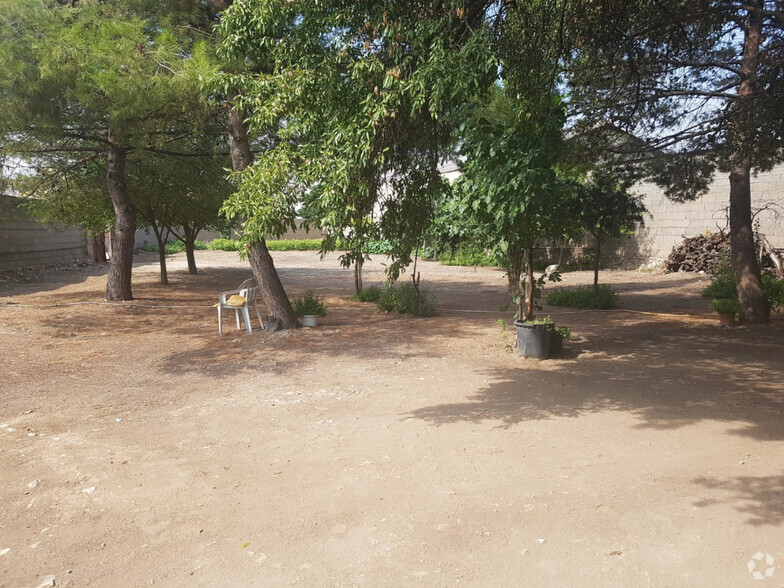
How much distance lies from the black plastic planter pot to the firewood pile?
403 inches

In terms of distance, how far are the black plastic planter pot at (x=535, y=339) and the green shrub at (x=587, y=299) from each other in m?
4.80

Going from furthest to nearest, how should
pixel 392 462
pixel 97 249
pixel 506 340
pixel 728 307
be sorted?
pixel 97 249
pixel 728 307
pixel 506 340
pixel 392 462

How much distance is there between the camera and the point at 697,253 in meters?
16.5

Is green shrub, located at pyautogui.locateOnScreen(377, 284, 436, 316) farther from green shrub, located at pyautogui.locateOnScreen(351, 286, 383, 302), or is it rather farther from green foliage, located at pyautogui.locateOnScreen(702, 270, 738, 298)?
green foliage, located at pyautogui.locateOnScreen(702, 270, 738, 298)

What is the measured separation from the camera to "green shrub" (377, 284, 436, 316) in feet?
35.8

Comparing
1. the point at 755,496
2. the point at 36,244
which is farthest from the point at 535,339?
the point at 36,244

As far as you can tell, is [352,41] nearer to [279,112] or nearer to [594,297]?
[279,112]

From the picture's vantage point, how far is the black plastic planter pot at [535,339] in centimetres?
723

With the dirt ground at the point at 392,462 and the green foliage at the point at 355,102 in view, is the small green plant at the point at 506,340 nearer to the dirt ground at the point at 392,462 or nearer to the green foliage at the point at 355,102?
the dirt ground at the point at 392,462

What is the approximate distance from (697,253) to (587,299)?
6426 mm

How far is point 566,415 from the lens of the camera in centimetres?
510

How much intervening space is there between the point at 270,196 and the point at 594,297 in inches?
345

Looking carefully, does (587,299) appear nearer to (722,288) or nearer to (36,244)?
(722,288)

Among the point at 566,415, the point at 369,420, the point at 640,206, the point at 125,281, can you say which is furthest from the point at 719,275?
the point at 125,281
